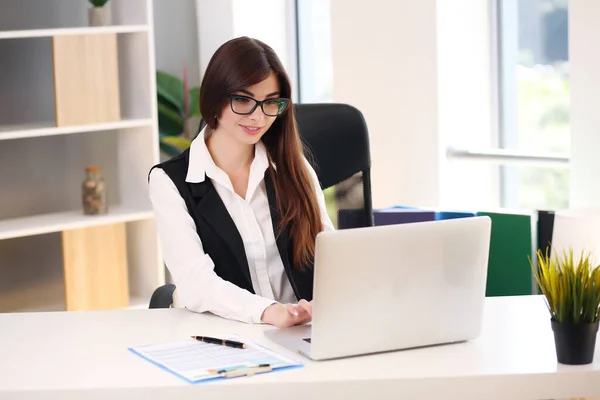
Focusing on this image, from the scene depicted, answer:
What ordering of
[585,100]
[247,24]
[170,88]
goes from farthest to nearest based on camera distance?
1. [247,24]
2. [170,88]
3. [585,100]

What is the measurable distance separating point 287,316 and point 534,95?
231cm

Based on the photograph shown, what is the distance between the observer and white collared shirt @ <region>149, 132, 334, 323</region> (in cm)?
225

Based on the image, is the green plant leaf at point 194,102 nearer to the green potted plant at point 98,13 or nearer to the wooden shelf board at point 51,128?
the wooden shelf board at point 51,128

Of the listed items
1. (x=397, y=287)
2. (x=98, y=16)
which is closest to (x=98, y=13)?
(x=98, y=16)

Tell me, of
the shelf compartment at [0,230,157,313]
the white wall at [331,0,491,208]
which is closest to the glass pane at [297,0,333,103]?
the white wall at [331,0,491,208]

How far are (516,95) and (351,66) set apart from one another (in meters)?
0.71

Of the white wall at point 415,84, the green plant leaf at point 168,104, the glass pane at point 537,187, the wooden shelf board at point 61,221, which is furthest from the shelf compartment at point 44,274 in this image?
the glass pane at point 537,187

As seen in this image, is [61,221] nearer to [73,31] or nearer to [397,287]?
[73,31]

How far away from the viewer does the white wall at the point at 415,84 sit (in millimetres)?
3941

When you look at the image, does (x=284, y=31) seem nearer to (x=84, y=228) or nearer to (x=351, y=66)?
(x=351, y=66)

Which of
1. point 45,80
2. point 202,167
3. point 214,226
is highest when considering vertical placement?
point 45,80

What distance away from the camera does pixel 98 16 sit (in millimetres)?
4309

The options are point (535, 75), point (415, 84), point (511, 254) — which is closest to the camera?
point (511, 254)

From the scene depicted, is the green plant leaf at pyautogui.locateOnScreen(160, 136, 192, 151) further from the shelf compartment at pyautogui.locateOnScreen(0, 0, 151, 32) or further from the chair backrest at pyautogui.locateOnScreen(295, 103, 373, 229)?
the chair backrest at pyautogui.locateOnScreen(295, 103, 373, 229)
